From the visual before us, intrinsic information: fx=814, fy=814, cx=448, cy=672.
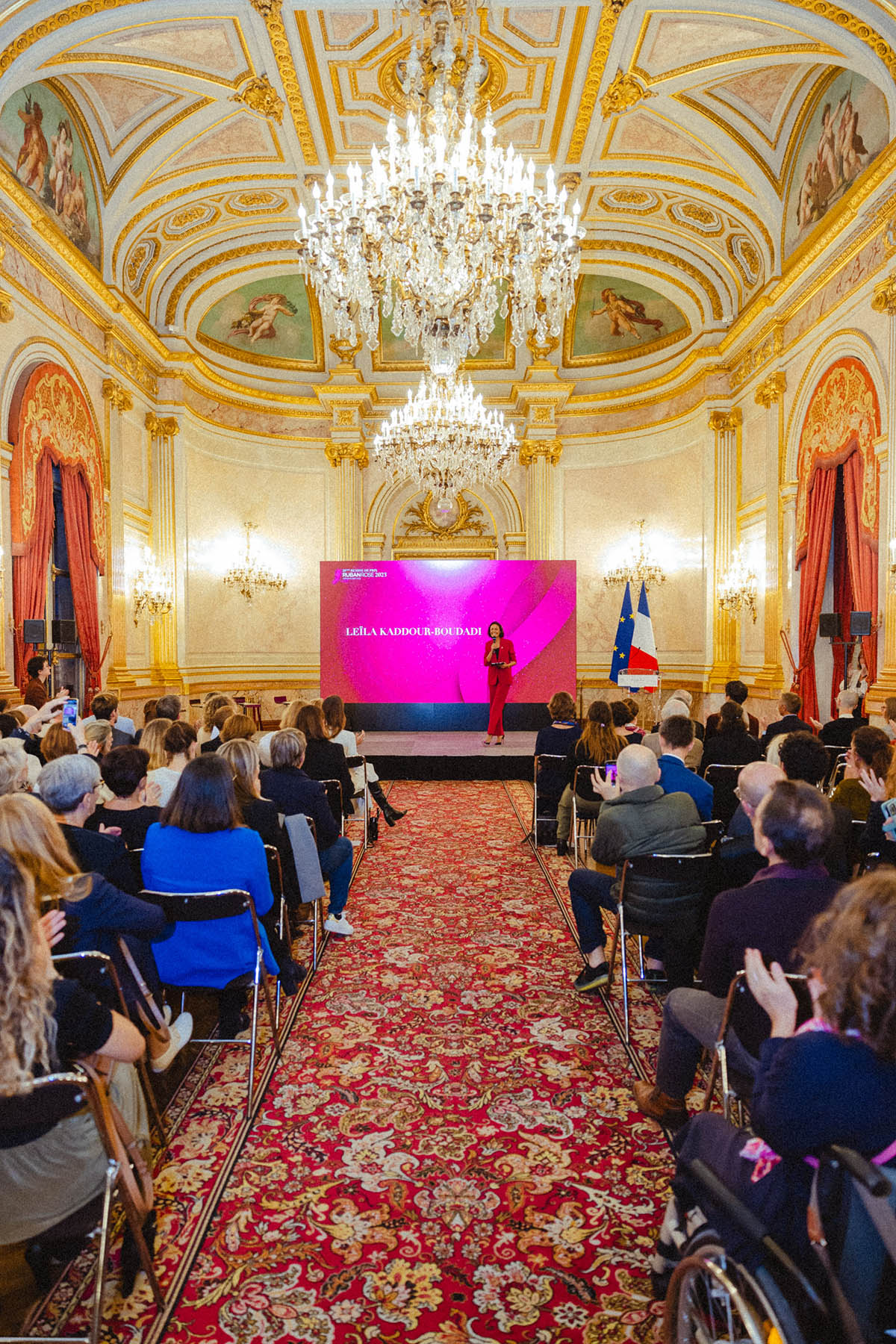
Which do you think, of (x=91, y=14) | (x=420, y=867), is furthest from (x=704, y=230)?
(x=420, y=867)

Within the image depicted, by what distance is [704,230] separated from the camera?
1144 centimetres

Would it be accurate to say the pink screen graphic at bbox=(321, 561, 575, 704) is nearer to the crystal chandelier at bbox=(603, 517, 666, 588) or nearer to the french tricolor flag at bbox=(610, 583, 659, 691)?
the french tricolor flag at bbox=(610, 583, 659, 691)

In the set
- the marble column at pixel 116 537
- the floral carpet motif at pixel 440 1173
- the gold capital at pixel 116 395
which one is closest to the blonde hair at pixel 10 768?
the floral carpet motif at pixel 440 1173

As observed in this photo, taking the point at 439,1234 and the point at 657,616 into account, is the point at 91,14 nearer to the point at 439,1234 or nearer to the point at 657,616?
the point at 439,1234

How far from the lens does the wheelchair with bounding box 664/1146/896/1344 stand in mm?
1233

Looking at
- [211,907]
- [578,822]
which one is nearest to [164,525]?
[578,822]

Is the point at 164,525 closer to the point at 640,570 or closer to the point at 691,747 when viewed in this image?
the point at 640,570

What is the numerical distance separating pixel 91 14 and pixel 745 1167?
932 centimetres

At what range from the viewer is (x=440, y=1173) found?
101 inches

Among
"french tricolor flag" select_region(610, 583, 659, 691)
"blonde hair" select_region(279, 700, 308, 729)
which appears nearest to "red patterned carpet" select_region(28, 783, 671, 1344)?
"blonde hair" select_region(279, 700, 308, 729)

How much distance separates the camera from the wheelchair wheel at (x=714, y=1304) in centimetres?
132

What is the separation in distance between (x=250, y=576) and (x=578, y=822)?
9655 millimetres

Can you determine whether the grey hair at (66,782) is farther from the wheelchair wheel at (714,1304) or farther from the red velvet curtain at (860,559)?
the red velvet curtain at (860,559)

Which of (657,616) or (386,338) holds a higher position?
(386,338)
